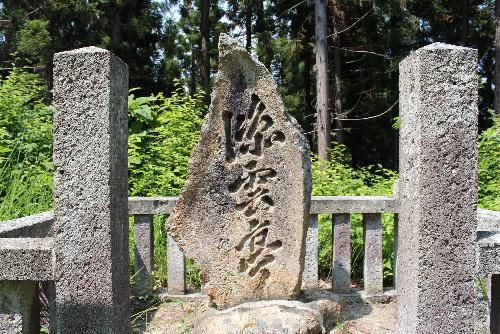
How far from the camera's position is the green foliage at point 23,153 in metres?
4.40

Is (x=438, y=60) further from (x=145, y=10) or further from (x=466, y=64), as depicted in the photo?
(x=145, y=10)

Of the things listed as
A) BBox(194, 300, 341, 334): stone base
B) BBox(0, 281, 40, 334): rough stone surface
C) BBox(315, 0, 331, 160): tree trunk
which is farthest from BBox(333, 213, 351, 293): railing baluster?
BBox(315, 0, 331, 160): tree trunk

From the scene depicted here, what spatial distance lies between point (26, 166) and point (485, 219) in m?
4.75

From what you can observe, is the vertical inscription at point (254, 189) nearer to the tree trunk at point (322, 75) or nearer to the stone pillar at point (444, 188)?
the stone pillar at point (444, 188)

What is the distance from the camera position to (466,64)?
2.41m

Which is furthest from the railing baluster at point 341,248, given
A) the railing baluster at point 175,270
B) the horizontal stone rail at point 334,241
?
the railing baluster at point 175,270

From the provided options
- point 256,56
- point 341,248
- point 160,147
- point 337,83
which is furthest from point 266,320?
point 337,83

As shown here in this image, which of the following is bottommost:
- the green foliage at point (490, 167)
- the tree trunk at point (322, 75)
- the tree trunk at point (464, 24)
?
the green foliage at point (490, 167)

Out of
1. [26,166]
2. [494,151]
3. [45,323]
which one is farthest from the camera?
[494,151]

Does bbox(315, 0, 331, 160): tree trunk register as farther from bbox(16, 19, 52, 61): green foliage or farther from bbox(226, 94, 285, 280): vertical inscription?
bbox(226, 94, 285, 280): vertical inscription

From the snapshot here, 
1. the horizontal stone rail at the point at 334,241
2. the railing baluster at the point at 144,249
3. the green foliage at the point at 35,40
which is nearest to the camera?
the horizontal stone rail at the point at 334,241

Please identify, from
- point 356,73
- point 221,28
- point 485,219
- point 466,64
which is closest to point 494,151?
point 485,219

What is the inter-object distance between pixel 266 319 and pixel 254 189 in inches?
33.9

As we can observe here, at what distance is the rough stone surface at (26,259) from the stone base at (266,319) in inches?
41.1
